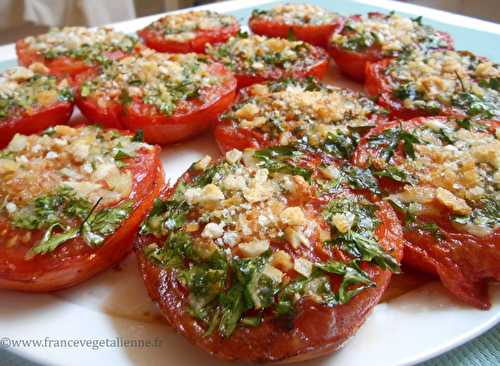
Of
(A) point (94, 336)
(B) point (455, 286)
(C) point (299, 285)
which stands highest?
(C) point (299, 285)

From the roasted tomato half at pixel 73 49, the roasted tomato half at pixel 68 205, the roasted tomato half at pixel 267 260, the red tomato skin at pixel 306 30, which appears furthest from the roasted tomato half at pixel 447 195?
the roasted tomato half at pixel 73 49

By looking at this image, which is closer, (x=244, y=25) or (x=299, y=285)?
(x=299, y=285)

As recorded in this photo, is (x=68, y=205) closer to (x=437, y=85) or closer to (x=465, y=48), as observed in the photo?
(x=437, y=85)

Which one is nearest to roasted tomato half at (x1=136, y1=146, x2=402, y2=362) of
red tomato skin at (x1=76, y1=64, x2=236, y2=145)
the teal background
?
the teal background

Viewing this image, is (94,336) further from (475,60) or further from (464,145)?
(475,60)

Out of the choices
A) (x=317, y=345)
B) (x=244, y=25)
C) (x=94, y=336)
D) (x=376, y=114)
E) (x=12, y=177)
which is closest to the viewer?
(x=317, y=345)

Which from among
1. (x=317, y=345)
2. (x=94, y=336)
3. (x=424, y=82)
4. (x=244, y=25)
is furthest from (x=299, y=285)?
(x=244, y=25)

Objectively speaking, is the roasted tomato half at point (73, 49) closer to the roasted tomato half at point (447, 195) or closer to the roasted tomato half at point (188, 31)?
the roasted tomato half at point (188, 31)
